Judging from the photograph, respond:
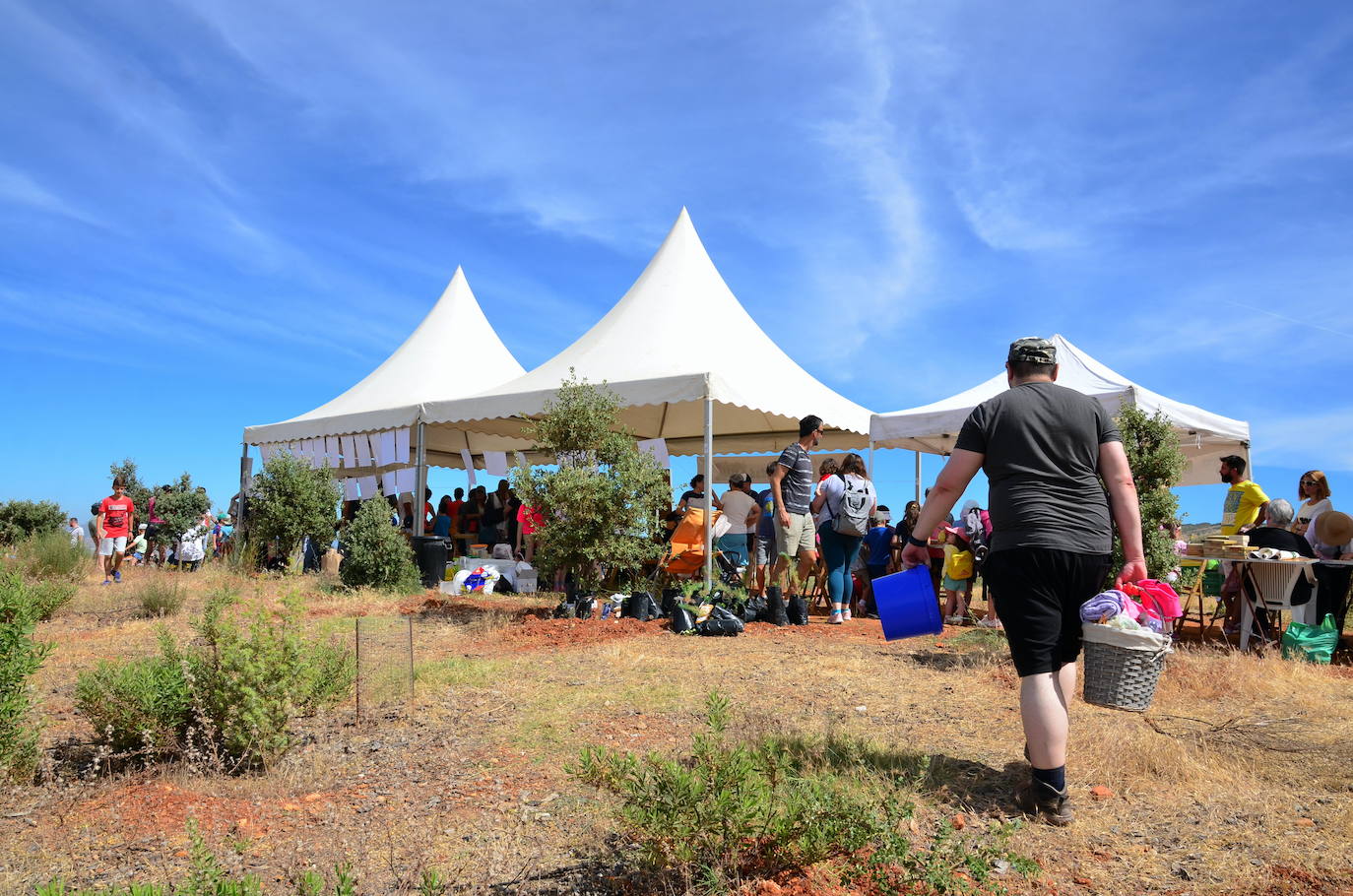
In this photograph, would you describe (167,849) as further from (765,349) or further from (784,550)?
(765,349)

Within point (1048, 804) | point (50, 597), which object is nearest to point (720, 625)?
point (1048, 804)

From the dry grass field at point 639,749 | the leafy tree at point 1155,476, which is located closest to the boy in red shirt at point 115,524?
the dry grass field at point 639,749

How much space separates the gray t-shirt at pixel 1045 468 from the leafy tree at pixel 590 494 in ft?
16.1

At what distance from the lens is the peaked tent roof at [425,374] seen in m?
14.3

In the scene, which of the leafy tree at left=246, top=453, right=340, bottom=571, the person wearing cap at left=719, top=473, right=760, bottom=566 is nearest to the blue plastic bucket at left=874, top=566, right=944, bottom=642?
the person wearing cap at left=719, top=473, right=760, bottom=566

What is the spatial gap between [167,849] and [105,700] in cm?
119

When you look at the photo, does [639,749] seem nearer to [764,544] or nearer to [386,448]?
[764,544]

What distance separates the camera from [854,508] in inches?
298

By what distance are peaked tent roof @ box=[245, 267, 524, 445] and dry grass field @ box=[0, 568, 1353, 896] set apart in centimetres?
846

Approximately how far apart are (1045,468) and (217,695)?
3.30m

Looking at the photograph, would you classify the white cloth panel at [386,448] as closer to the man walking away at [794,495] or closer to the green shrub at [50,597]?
the green shrub at [50,597]

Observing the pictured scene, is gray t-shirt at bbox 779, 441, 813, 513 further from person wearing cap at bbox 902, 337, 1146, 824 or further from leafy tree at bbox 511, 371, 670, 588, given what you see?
person wearing cap at bbox 902, 337, 1146, 824

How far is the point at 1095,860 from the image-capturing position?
2.71 m

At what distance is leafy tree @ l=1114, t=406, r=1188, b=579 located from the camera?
6.40 m
